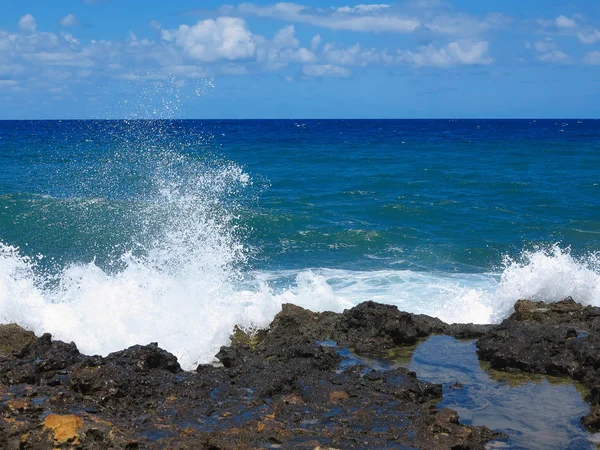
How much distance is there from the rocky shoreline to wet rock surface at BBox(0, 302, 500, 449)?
11 millimetres

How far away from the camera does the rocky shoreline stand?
6008 millimetres

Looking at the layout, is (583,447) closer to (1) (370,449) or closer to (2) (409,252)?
(1) (370,449)

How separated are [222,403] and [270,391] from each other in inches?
20.9

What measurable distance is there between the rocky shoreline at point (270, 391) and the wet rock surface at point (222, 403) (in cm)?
1

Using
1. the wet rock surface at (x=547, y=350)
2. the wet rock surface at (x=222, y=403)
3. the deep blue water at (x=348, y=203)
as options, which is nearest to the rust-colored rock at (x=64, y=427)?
the wet rock surface at (x=222, y=403)

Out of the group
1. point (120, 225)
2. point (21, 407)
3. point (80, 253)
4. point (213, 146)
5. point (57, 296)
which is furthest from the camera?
point (213, 146)

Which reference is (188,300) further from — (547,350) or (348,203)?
(348,203)

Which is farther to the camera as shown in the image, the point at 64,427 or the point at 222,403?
the point at 222,403

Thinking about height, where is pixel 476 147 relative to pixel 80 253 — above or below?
above

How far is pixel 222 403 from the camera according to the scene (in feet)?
22.5

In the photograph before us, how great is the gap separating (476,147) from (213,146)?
57.4 feet

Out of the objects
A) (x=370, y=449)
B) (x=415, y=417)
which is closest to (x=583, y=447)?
(x=415, y=417)

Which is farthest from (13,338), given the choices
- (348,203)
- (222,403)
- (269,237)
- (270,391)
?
(348,203)

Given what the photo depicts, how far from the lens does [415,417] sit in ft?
21.6
